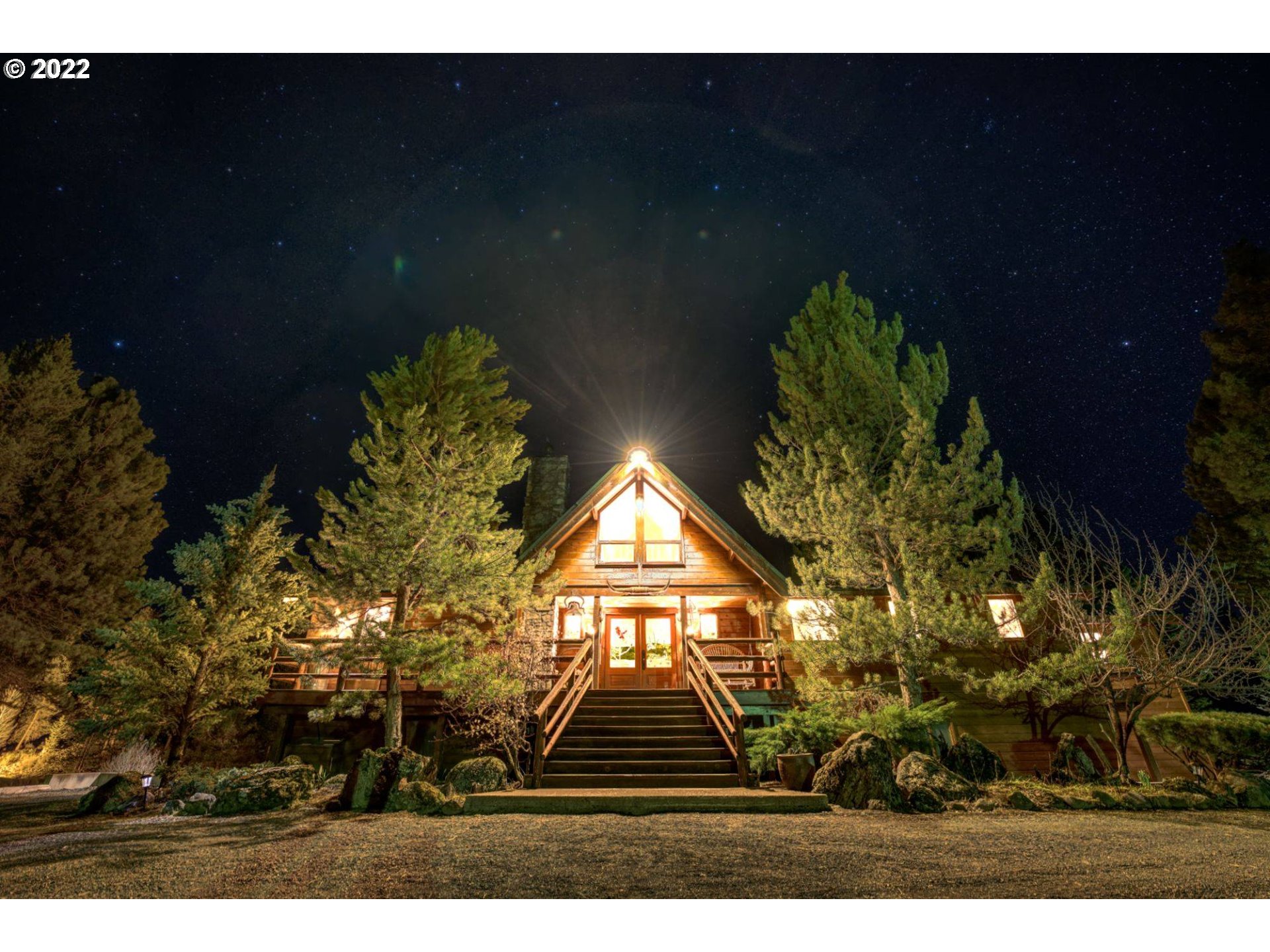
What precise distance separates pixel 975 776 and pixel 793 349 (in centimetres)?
966

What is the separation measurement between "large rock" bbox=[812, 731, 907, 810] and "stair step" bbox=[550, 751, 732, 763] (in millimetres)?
1906

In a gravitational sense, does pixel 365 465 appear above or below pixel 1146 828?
above

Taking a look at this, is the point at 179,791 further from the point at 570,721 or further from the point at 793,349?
the point at 793,349

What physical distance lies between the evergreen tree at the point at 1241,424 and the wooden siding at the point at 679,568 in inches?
464

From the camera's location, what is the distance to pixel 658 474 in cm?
1616

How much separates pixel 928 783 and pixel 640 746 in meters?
4.64

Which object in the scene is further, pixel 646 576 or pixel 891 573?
pixel 646 576

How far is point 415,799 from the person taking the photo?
276 inches

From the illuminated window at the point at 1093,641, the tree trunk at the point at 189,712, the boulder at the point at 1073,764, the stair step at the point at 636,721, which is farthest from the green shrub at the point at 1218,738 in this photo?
the tree trunk at the point at 189,712

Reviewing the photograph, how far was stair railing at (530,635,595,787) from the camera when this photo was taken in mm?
8539

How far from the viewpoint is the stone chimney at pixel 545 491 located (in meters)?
18.7

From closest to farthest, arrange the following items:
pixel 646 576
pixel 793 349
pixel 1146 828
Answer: pixel 1146 828
pixel 793 349
pixel 646 576

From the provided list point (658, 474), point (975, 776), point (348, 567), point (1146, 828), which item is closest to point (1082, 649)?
point (975, 776)

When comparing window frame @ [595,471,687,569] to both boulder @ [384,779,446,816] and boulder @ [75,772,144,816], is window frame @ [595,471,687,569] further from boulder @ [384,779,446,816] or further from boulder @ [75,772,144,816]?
boulder @ [75,772,144,816]
